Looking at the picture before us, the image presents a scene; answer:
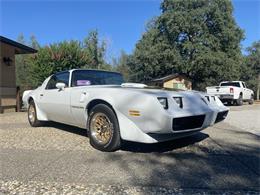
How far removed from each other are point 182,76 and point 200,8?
285 inches

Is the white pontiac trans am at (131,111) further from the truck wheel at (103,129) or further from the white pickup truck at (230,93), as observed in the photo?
the white pickup truck at (230,93)

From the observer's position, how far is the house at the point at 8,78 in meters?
11.8

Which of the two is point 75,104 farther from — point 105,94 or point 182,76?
point 182,76

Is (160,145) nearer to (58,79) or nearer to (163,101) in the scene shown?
(163,101)

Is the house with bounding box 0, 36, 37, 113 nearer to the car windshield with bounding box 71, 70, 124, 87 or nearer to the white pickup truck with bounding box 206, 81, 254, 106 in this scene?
the car windshield with bounding box 71, 70, 124, 87

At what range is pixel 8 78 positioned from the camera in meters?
12.5

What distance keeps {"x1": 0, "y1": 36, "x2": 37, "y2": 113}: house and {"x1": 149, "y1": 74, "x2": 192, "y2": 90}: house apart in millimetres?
16280

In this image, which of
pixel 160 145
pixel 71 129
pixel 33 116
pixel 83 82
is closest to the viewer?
pixel 160 145

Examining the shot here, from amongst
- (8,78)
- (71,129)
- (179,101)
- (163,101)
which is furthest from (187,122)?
(8,78)

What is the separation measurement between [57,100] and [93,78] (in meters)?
0.88

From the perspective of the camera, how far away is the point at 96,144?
466cm

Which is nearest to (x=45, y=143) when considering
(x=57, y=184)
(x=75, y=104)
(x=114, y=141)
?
(x=75, y=104)

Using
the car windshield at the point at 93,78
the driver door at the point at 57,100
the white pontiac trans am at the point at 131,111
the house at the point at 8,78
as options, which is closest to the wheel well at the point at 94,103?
the white pontiac trans am at the point at 131,111

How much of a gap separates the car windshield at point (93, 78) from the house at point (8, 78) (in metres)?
6.55
